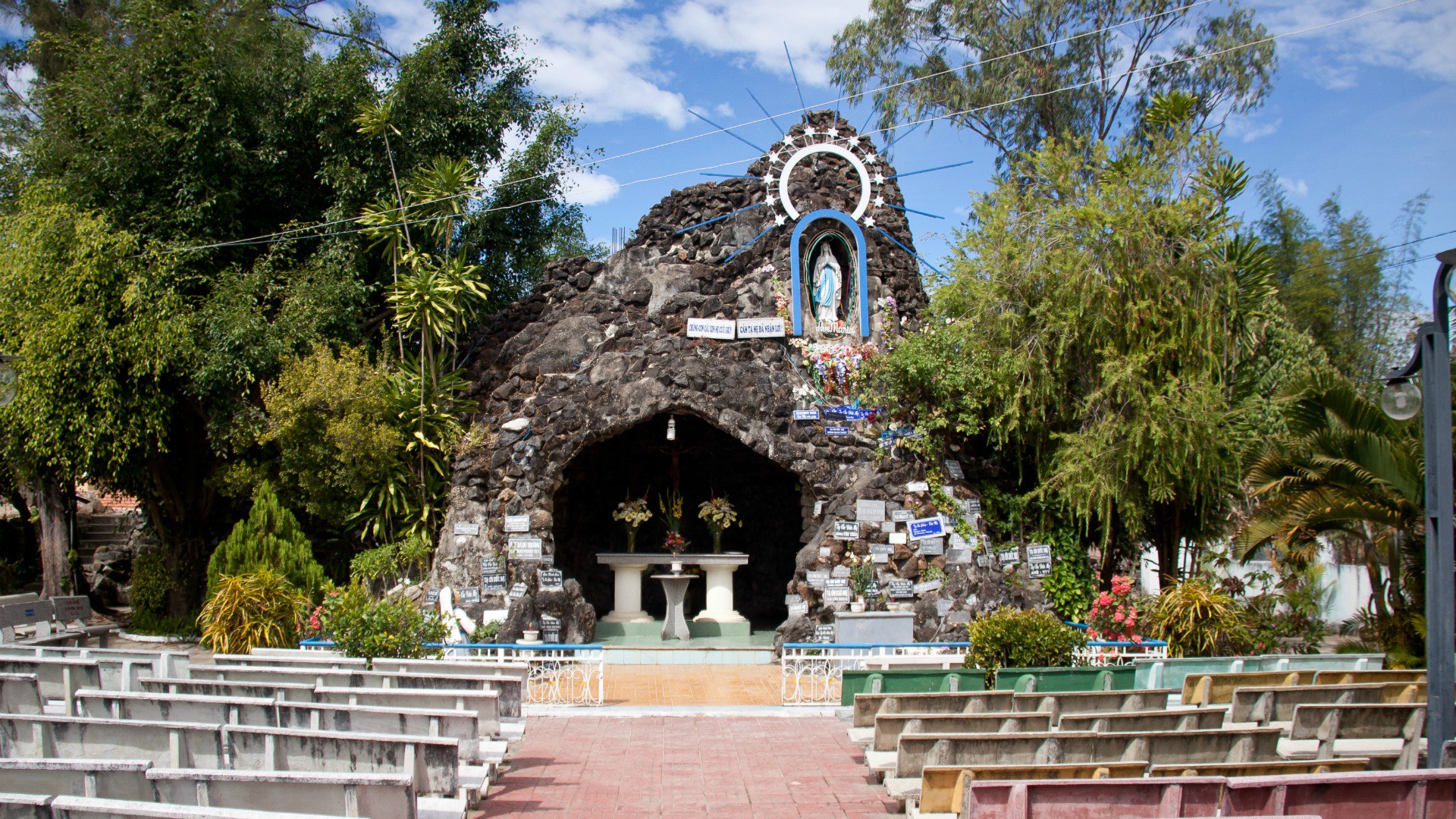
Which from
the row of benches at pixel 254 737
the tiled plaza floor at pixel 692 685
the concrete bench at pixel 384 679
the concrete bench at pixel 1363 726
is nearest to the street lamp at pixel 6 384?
the row of benches at pixel 254 737

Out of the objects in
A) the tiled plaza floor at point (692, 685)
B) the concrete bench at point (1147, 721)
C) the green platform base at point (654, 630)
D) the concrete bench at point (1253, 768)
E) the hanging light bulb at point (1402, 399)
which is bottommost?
the tiled plaza floor at point (692, 685)

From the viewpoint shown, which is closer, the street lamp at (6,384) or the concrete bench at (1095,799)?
the concrete bench at (1095,799)

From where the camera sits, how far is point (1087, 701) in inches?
273

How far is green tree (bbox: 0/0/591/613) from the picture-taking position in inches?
577

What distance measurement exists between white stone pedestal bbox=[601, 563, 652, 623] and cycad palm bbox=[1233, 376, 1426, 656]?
8.19 m

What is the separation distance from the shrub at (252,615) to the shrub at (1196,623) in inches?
380

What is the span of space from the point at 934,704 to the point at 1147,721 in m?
1.38

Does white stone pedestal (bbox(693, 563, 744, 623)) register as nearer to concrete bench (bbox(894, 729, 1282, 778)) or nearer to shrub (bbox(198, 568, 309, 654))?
shrub (bbox(198, 568, 309, 654))

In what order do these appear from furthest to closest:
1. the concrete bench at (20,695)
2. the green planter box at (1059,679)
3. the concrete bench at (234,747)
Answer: the green planter box at (1059,679)
the concrete bench at (20,695)
the concrete bench at (234,747)

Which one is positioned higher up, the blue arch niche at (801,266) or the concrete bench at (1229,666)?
the blue arch niche at (801,266)

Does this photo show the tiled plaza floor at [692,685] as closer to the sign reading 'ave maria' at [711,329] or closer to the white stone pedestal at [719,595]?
the white stone pedestal at [719,595]

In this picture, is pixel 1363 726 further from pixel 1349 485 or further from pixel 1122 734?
pixel 1349 485

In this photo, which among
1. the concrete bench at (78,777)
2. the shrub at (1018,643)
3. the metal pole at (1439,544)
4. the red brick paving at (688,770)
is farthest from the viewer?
the shrub at (1018,643)

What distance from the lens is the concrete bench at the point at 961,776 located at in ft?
16.8
